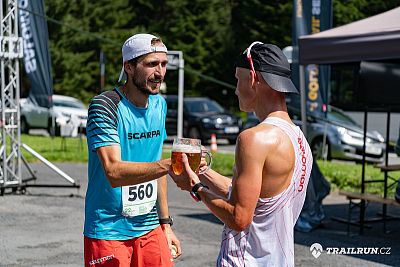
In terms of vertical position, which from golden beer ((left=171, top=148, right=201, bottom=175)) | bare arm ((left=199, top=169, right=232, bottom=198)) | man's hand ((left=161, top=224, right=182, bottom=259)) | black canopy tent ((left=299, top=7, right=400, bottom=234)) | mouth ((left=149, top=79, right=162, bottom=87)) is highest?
black canopy tent ((left=299, top=7, right=400, bottom=234))

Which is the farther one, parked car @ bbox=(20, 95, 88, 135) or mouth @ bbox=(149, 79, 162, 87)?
parked car @ bbox=(20, 95, 88, 135)

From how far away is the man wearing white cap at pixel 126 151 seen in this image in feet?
11.9

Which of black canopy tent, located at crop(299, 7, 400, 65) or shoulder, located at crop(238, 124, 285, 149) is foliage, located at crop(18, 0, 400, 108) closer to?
black canopy tent, located at crop(299, 7, 400, 65)

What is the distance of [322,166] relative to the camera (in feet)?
49.2

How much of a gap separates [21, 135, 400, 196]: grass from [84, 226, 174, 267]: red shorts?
8291 mm

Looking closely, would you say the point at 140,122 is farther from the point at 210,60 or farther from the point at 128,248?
the point at 210,60

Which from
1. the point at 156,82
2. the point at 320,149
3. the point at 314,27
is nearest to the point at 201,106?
the point at 320,149

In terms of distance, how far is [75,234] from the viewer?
28.9 feet

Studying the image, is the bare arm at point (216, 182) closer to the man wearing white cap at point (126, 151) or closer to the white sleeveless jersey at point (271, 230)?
the white sleeveless jersey at point (271, 230)

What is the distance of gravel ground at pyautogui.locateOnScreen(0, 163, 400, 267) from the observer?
768 cm

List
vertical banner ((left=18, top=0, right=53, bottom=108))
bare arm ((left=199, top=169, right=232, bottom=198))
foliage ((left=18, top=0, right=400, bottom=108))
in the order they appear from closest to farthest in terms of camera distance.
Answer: bare arm ((left=199, top=169, right=232, bottom=198)) < vertical banner ((left=18, top=0, right=53, bottom=108)) < foliage ((left=18, top=0, right=400, bottom=108))

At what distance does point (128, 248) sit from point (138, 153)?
504 millimetres

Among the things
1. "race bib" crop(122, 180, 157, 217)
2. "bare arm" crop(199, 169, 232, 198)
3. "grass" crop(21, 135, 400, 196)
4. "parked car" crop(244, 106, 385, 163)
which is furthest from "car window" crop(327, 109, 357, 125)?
"bare arm" crop(199, 169, 232, 198)

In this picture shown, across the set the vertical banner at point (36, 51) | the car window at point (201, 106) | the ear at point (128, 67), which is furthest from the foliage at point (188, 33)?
the ear at point (128, 67)
